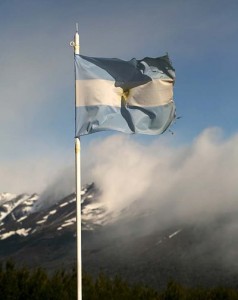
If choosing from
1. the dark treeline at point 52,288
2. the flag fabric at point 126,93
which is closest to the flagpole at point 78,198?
the flag fabric at point 126,93

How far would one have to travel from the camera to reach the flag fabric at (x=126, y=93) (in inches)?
886

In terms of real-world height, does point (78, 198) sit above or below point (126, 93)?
below

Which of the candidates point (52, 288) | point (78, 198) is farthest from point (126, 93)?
point (52, 288)

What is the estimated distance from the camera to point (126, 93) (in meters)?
23.6

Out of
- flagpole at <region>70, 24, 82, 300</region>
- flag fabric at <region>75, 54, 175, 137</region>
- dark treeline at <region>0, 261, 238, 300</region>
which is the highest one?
dark treeline at <region>0, 261, 238, 300</region>

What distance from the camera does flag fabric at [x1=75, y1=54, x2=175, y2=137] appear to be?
22500 millimetres

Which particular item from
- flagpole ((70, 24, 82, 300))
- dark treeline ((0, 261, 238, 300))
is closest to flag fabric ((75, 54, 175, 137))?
flagpole ((70, 24, 82, 300))

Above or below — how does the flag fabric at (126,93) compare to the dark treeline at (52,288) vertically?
below

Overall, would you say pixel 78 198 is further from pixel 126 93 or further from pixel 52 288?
pixel 52 288

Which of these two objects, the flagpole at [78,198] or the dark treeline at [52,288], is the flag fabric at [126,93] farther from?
the dark treeline at [52,288]

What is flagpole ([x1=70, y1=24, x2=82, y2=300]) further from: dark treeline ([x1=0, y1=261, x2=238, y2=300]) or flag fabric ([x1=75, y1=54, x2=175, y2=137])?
dark treeline ([x1=0, y1=261, x2=238, y2=300])

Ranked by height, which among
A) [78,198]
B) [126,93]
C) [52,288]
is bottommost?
[78,198]

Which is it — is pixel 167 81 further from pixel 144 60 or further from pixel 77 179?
pixel 77 179

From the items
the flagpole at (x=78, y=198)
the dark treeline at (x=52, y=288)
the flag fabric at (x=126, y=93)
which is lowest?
the flagpole at (x=78, y=198)
